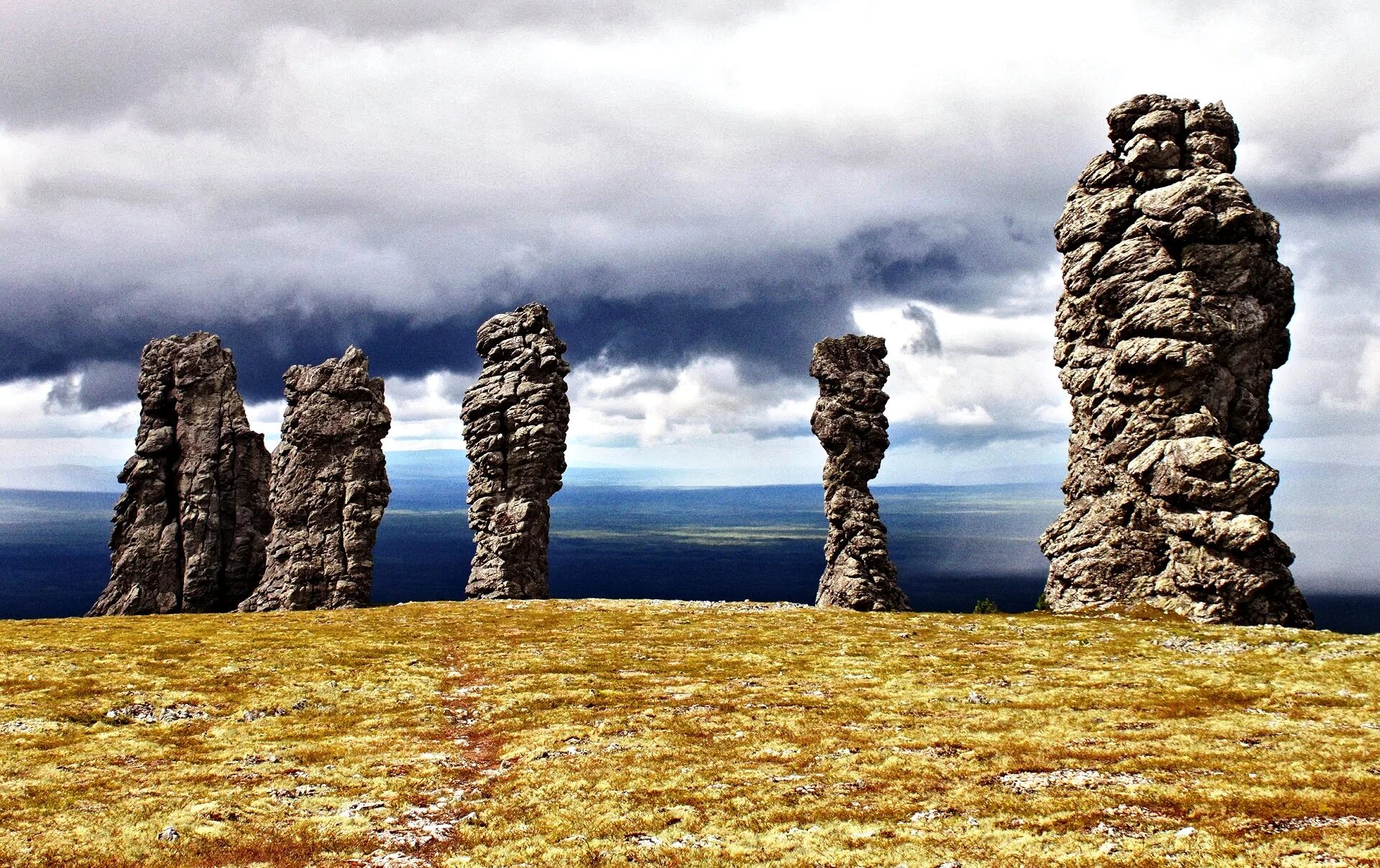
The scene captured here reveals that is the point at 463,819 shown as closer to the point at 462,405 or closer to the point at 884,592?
the point at 884,592

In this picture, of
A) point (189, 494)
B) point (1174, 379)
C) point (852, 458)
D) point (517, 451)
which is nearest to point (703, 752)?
point (1174, 379)

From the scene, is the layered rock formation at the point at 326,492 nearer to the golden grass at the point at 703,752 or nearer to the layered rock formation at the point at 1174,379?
the golden grass at the point at 703,752

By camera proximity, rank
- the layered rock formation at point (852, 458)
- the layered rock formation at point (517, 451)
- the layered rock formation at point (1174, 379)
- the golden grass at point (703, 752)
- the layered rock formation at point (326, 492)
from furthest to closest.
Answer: the layered rock formation at point (517, 451)
the layered rock formation at point (326, 492)
the layered rock formation at point (852, 458)
the layered rock formation at point (1174, 379)
the golden grass at point (703, 752)

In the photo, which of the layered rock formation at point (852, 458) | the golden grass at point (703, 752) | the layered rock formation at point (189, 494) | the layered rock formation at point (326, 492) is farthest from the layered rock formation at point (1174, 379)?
the layered rock formation at point (189, 494)

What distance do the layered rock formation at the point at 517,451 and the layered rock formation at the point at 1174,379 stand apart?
5805 cm

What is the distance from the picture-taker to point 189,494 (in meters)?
102

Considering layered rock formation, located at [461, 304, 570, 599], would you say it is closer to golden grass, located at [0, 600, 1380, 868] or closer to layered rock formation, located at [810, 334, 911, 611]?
layered rock formation, located at [810, 334, 911, 611]

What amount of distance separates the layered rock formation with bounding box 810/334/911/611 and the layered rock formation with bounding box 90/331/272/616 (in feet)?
224

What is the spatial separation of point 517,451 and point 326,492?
22138 mm

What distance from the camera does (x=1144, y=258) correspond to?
261ft

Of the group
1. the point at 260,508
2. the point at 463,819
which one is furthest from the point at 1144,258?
Answer: the point at 260,508

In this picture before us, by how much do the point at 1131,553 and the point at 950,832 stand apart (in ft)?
210

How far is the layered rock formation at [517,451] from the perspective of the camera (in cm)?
10400

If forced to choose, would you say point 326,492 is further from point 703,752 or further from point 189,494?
point 703,752
